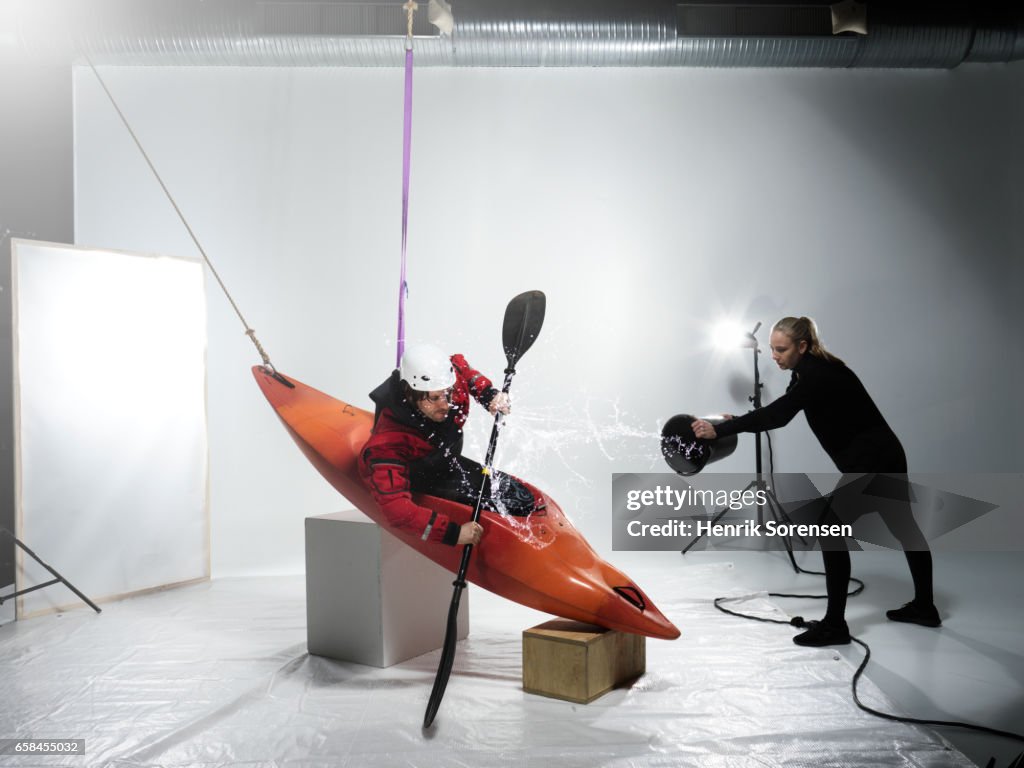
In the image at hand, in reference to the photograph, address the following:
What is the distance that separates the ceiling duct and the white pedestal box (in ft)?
8.18

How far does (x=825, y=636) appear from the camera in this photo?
2.79 m

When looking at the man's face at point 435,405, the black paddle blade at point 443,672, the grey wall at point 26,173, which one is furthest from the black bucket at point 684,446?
the grey wall at point 26,173

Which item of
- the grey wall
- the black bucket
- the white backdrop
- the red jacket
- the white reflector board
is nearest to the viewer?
the red jacket

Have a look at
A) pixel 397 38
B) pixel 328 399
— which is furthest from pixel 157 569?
pixel 397 38

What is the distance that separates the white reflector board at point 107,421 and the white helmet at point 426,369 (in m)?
1.77

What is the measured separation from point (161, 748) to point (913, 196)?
4.28 m

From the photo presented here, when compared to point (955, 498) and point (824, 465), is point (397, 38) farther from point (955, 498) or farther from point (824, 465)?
point (955, 498)

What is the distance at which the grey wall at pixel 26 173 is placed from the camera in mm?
3465

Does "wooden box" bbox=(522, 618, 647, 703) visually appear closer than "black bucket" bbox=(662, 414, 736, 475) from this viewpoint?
Yes

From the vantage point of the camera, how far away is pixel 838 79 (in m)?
4.35

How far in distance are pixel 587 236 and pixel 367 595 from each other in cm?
237

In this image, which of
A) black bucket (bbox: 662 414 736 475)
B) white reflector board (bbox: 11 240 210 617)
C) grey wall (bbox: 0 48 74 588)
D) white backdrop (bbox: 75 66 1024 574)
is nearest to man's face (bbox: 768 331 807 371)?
black bucket (bbox: 662 414 736 475)

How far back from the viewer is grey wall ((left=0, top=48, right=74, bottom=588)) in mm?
3465

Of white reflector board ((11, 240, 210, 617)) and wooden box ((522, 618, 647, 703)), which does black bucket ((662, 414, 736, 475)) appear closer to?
wooden box ((522, 618, 647, 703))
